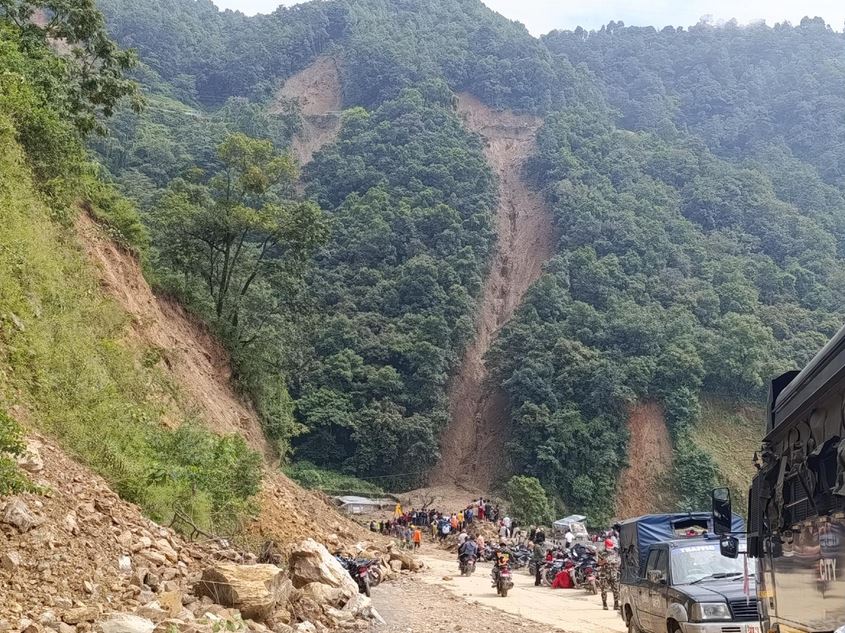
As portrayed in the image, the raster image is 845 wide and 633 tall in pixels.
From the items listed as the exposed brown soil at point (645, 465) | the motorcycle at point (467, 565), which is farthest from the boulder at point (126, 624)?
the exposed brown soil at point (645, 465)

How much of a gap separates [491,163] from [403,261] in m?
22.5

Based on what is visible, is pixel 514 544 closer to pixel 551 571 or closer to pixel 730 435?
pixel 551 571

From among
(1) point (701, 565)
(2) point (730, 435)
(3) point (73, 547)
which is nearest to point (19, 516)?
(3) point (73, 547)

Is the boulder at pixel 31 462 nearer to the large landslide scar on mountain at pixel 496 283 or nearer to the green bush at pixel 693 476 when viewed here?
the large landslide scar on mountain at pixel 496 283

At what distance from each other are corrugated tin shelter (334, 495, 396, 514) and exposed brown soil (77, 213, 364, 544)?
36.7ft

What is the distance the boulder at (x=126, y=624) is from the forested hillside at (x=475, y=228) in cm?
1769

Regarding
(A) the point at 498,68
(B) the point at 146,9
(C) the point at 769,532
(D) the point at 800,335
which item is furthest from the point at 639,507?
(B) the point at 146,9

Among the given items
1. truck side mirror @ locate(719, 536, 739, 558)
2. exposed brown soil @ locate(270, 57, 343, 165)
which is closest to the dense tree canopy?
exposed brown soil @ locate(270, 57, 343, 165)

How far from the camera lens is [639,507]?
4347 cm

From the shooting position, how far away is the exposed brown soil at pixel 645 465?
4353 cm

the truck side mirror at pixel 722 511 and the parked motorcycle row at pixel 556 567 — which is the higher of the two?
the truck side mirror at pixel 722 511

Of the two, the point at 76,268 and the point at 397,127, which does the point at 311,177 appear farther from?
the point at 76,268

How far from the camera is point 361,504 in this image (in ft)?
122

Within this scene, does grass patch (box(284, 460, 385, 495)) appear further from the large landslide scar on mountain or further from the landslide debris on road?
the landslide debris on road
